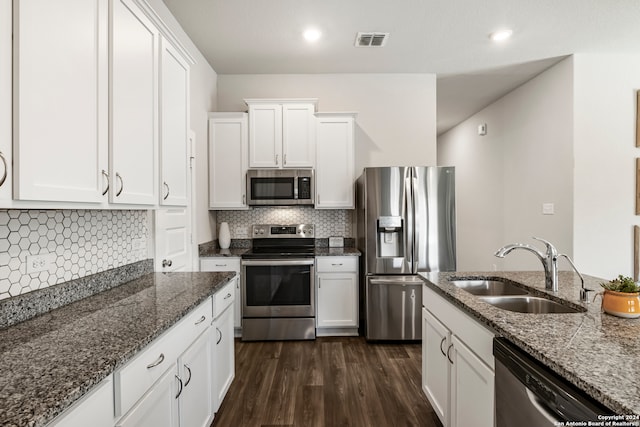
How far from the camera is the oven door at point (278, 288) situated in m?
3.18

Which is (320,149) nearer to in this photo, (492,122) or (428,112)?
(428,112)

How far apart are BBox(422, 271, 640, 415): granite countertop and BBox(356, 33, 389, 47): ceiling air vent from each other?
8.20ft

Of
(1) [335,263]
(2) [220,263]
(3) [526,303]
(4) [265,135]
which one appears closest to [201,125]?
(4) [265,135]

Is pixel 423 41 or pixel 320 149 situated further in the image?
pixel 320 149

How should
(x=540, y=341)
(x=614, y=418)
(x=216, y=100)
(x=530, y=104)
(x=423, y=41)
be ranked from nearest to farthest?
1. (x=614, y=418)
2. (x=540, y=341)
3. (x=423, y=41)
4. (x=216, y=100)
5. (x=530, y=104)

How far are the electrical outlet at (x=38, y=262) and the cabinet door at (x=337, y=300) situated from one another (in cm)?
232

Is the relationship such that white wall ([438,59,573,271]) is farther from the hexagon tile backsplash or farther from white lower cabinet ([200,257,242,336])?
the hexagon tile backsplash

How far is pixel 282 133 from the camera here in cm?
347

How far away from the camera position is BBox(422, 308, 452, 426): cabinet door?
1.71 m

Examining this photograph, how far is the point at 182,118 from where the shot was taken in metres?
2.02

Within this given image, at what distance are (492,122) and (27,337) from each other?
580 centimetres

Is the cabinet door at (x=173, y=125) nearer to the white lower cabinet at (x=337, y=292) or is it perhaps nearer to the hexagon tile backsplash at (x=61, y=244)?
the hexagon tile backsplash at (x=61, y=244)

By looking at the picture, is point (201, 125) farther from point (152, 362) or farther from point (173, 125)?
point (152, 362)

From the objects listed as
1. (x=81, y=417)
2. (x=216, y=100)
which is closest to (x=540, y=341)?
(x=81, y=417)
